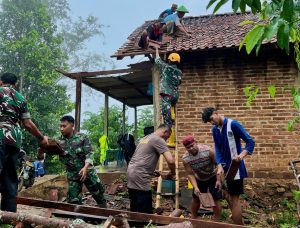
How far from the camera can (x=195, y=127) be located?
813 cm

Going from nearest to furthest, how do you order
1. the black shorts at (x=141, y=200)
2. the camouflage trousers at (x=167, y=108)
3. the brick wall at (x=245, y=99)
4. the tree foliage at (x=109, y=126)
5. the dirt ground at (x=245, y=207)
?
1. the black shorts at (x=141, y=200)
2. the dirt ground at (x=245, y=207)
3. the camouflage trousers at (x=167, y=108)
4. the brick wall at (x=245, y=99)
5. the tree foliage at (x=109, y=126)

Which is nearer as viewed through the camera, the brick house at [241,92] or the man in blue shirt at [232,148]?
the man in blue shirt at [232,148]

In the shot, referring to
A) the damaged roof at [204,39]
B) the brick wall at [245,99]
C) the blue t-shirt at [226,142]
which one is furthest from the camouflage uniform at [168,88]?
the blue t-shirt at [226,142]

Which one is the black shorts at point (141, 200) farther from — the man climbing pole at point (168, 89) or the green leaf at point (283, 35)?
the green leaf at point (283, 35)

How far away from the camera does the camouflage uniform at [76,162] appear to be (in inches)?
197

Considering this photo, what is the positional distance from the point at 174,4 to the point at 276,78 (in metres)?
3.17

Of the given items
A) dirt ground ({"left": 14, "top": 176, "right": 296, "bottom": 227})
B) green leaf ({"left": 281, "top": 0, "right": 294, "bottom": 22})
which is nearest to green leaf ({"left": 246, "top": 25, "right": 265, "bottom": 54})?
green leaf ({"left": 281, "top": 0, "right": 294, "bottom": 22})

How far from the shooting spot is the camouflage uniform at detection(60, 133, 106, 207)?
5000 millimetres

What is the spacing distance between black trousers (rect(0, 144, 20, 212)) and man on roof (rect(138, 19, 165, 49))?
496cm

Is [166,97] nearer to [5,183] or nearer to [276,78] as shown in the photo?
[276,78]

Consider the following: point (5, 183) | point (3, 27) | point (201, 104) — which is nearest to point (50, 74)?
point (3, 27)

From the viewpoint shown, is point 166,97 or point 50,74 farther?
point 50,74

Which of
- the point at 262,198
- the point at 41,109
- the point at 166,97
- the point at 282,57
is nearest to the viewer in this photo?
the point at 166,97

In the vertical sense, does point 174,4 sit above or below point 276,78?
above
